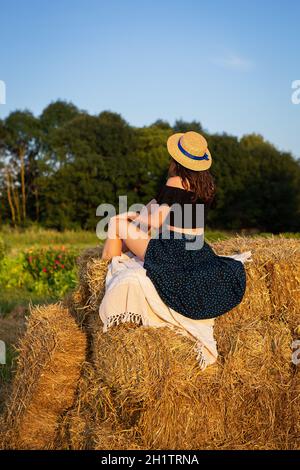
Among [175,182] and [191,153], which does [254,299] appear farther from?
[191,153]

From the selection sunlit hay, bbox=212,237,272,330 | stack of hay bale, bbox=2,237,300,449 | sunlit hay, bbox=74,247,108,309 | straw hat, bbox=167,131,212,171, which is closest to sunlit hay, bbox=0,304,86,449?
stack of hay bale, bbox=2,237,300,449

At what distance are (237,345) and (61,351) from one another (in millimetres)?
1296

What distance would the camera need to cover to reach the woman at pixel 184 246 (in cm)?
382

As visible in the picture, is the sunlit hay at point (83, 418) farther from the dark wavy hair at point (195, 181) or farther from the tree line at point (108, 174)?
the tree line at point (108, 174)

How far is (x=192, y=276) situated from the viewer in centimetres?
387

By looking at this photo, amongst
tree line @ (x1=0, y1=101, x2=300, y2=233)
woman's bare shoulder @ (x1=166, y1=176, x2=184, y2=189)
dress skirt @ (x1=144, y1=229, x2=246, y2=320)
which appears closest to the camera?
dress skirt @ (x1=144, y1=229, x2=246, y2=320)

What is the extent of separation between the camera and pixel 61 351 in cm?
415

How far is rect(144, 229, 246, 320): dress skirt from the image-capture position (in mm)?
3801

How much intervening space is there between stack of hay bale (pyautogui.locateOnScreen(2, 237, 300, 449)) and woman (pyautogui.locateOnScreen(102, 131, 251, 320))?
0.21m

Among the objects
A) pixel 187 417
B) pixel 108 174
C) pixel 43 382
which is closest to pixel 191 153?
pixel 187 417

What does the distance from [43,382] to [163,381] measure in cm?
109

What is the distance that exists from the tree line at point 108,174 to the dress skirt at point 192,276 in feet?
97.4

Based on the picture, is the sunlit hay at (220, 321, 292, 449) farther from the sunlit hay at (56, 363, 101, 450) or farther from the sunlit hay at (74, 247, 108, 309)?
the sunlit hay at (74, 247, 108, 309)
